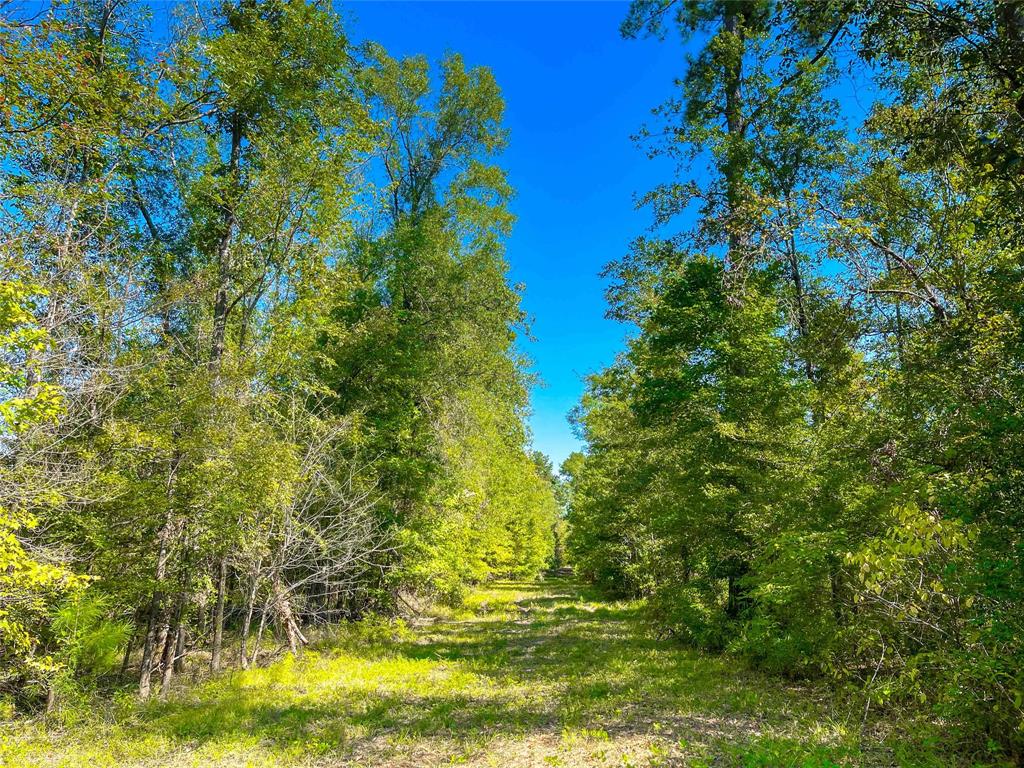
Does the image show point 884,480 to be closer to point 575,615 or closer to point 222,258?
point 222,258

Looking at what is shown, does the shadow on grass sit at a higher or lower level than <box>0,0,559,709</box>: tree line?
lower

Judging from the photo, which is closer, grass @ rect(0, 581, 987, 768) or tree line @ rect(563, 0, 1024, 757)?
tree line @ rect(563, 0, 1024, 757)

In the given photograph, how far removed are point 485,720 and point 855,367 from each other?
809 centimetres

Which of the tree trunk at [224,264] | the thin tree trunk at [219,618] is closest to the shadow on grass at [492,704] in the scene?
the thin tree trunk at [219,618]

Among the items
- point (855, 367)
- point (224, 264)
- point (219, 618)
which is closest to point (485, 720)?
point (219, 618)

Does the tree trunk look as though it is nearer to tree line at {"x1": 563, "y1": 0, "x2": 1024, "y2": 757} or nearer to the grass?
the grass

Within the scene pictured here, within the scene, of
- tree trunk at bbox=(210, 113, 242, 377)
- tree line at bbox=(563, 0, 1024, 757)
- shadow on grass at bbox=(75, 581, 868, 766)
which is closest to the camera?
tree line at bbox=(563, 0, 1024, 757)

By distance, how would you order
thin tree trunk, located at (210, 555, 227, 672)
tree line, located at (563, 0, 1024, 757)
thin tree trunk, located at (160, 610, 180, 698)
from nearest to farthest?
tree line, located at (563, 0, 1024, 757), thin tree trunk, located at (160, 610, 180, 698), thin tree trunk, located at (210, 555, 227, 672)

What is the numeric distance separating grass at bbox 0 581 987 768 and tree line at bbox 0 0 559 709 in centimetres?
128

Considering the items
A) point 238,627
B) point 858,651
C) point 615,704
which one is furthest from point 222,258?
point 858,651

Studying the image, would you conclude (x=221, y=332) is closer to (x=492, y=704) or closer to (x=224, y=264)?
(x=224, y=264)

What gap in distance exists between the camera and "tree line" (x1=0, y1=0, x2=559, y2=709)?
7191mm

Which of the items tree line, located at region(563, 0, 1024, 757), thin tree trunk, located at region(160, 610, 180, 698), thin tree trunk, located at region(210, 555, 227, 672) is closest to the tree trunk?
thin tree trunk, located at region(210, 555, 227, 672)

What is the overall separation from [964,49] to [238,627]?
18.2 meters
